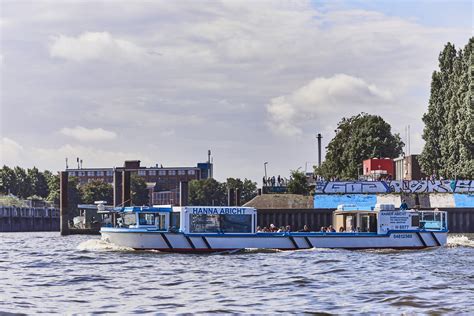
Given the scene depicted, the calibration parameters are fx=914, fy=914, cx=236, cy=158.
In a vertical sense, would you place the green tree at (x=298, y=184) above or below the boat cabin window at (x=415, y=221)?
above

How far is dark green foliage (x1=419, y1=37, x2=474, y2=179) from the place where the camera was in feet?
341

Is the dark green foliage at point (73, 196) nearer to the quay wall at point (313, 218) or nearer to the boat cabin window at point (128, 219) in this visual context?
the quay wall at point (313, 218)

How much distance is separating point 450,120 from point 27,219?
9382 cm

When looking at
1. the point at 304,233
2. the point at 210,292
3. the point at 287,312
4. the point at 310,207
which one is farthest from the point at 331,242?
the point at 310,207

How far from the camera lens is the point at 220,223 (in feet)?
188

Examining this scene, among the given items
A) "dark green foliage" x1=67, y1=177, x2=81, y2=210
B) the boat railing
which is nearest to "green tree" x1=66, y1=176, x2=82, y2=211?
"dark green foliage" x1=67, y1=177, x2=81, y2=210

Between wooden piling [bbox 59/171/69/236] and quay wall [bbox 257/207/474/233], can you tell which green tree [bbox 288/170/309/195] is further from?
wooden piling [bbox 59/171/69/236]

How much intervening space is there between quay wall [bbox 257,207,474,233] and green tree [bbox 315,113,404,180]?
33281mm

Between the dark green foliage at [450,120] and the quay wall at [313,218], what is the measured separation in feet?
24.4

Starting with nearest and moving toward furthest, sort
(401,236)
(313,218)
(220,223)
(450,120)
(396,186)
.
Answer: (220,223)
(401,236)
(313,218)
(396,186)
(450,120)

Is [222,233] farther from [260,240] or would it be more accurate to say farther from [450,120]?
[450,120]

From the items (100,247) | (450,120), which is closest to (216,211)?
(100,247)

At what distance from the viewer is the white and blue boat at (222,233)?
56500mm

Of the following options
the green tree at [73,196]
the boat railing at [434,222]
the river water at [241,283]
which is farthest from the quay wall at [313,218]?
the green tree at [73,196]
